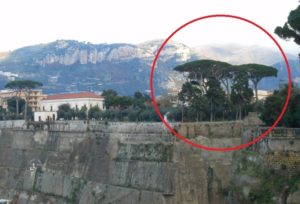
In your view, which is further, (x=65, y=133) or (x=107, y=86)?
(x=107, y=86)

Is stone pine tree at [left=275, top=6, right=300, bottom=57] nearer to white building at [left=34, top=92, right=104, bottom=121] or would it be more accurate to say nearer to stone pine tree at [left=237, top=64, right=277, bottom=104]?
stone pine tree at [left=237, top=64, right=277, bottom=104]

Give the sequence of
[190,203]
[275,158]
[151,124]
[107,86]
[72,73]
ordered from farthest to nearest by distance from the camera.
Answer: [72,73] < [107,86] < [151,124] < [190,203] < [275,158]

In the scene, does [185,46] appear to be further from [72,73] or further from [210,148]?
[210,148]

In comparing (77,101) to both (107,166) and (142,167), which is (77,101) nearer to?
(107,166)

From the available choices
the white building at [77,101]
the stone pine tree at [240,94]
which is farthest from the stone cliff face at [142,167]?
the white building at [77,101]

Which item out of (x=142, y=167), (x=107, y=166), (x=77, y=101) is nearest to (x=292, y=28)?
(x=142, y=167)

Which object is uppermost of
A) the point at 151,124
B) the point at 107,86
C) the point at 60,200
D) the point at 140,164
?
the point at 107,86

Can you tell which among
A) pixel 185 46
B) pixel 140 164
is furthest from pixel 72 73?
pixel 140 164

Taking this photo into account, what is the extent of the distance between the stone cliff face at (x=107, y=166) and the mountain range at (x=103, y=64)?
8504 cm

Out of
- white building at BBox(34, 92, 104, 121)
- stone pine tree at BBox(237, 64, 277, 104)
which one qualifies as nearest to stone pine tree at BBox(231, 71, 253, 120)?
stone pine tree at BBox(237, 64, 277, 104)

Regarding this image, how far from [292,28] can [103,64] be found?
483ft

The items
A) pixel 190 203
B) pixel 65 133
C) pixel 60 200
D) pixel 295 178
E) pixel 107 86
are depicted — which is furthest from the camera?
pixel 107 86

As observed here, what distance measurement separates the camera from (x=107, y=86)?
527 feet

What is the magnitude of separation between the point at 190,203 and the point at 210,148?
4.23 meters
